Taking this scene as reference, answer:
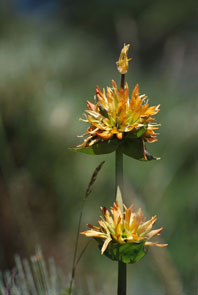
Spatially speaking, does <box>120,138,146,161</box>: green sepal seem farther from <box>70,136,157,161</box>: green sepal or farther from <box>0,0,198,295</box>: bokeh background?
<box>0,0,198,295</box>: bokeh background

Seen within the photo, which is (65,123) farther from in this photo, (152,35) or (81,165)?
(152,35)

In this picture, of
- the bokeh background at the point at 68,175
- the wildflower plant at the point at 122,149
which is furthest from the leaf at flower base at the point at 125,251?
the bokeh background at the point at 68,175

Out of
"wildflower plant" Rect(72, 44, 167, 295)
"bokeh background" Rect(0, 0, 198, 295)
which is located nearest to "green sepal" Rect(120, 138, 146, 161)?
"wildflower plant" Rect(72, 44, 167, 295)

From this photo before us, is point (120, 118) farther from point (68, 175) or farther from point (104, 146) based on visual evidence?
point (68, 175)

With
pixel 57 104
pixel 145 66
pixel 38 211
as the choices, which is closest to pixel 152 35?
pixel 145 66

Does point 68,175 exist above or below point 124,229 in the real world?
above

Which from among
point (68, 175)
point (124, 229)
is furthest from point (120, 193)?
point (68, 175)
